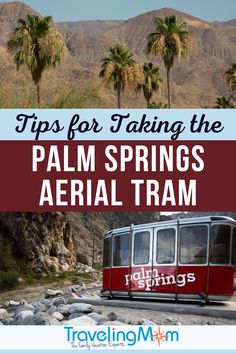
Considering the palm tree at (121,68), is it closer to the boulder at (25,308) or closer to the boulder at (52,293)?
the boulder at (52,293)

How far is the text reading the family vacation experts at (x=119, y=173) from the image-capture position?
31.5ft

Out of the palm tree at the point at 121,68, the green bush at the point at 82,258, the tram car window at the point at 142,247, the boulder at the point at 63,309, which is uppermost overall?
the palm tree at the point at 121,68

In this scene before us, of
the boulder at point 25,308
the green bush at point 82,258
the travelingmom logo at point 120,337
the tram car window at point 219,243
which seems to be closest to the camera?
the travelingmom logo at point 120,337

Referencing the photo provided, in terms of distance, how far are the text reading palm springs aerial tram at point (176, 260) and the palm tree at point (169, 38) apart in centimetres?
3680

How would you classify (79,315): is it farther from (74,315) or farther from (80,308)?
(80,308)

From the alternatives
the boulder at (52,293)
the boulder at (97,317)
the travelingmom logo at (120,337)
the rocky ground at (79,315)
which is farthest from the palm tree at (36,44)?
the travelingmom logo at (120,337)

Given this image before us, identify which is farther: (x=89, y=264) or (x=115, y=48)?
(x=115, y=48)

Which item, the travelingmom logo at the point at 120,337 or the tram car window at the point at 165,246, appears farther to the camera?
the tram car window at the point at 165,246

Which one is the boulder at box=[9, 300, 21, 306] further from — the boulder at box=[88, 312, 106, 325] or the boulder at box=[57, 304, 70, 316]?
the boulder at box=[88, 312, 106, 325]

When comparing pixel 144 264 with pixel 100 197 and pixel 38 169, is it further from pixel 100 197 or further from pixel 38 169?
pixel 38 169

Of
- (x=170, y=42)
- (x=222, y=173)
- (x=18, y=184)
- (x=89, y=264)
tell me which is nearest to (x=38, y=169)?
(x=18, y=184)

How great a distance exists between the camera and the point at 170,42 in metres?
47.2

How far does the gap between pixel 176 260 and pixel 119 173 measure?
1.46m

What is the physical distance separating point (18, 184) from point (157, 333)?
2.78 metres
